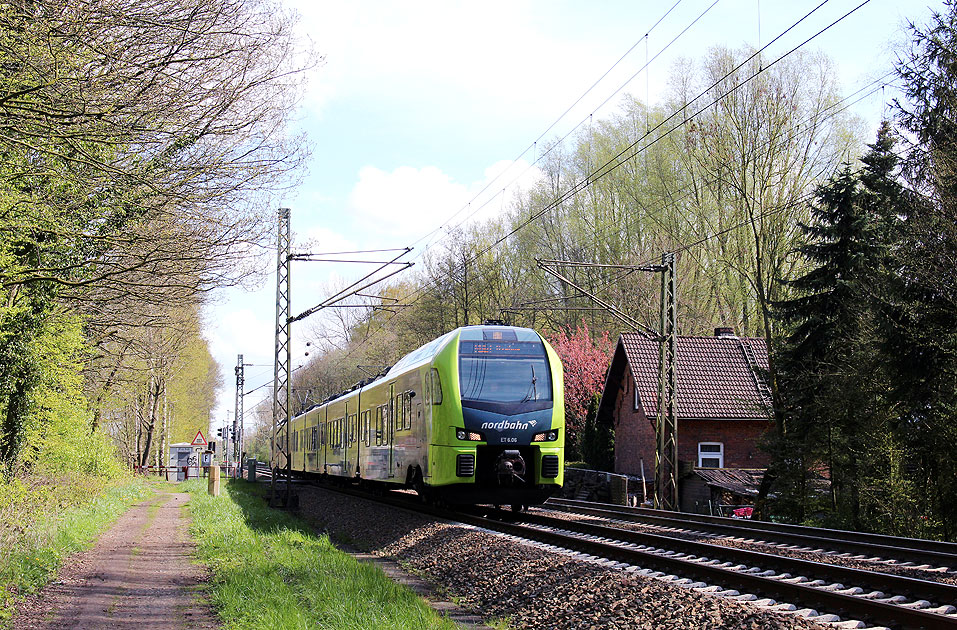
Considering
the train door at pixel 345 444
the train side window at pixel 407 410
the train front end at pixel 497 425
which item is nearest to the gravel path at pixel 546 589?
the train front end at pixel 497 425

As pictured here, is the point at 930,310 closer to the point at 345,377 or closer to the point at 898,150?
the point at 898,150

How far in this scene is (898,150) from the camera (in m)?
25.0

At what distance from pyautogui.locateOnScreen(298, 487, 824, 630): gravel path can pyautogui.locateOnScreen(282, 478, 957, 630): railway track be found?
57 cm

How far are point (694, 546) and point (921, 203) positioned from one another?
411 inches

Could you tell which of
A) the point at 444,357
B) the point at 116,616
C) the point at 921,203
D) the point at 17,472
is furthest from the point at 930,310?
the point at 17,472

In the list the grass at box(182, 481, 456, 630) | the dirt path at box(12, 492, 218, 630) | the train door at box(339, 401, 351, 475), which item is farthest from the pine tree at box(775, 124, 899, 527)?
the dirt path at box(12, 492, 218, 630)

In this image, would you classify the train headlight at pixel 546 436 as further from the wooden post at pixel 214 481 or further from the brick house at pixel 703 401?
the brick house at pixel 703 401

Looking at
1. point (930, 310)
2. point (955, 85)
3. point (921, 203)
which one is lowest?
point (930, 310)

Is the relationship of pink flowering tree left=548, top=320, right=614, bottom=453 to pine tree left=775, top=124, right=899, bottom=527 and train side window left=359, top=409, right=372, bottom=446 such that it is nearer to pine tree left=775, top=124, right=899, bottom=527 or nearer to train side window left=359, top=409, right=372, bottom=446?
pine tree left=775, top=124, right=899, bottom=527

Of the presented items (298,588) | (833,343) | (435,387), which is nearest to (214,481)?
(435,387)

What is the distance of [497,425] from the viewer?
16.8 m

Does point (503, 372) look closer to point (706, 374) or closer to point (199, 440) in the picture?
point (706, 374)

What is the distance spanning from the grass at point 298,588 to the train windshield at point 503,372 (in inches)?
149

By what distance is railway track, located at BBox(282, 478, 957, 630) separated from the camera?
25.6ft
